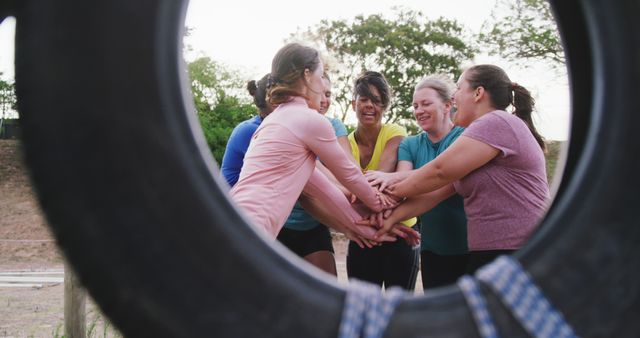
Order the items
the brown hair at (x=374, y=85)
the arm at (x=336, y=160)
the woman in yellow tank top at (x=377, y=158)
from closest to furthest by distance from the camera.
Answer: the arm at (x=336, y=160)
the woman in yellow tank top at (x=377, y=158)
the brown hair at (x=374, y=85)

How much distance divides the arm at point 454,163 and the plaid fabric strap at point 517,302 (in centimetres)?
129

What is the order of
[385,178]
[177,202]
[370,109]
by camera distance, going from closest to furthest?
[177,202], [385,178], [370,109]

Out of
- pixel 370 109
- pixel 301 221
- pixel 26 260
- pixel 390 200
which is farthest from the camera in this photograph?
→ pixel 26 260

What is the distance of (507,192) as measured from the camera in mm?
2246

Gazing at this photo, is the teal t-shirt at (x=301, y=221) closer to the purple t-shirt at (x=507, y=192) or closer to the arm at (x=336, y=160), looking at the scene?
the arm at (x=336, y=160)

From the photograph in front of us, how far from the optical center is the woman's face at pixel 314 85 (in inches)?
87.2

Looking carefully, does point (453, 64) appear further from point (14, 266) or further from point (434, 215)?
point (434, 215)

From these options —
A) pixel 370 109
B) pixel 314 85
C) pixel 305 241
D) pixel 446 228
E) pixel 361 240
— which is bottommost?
pixel 305 241

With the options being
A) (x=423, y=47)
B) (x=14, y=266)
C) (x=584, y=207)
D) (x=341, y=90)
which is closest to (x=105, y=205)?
(x=584, y=207)

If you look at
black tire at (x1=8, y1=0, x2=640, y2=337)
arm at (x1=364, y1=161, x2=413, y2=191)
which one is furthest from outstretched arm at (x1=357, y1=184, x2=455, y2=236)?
black tire at (x1=8, y1=0, x2=640, y2=337)

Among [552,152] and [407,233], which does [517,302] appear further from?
[552,152]

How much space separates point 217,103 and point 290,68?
17489 millimetres

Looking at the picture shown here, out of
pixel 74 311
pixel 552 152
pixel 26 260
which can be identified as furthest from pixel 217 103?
pixel 74 311

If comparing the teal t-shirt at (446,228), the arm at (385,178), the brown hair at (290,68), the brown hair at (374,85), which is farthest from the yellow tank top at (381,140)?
the brown hair at (290,68)
